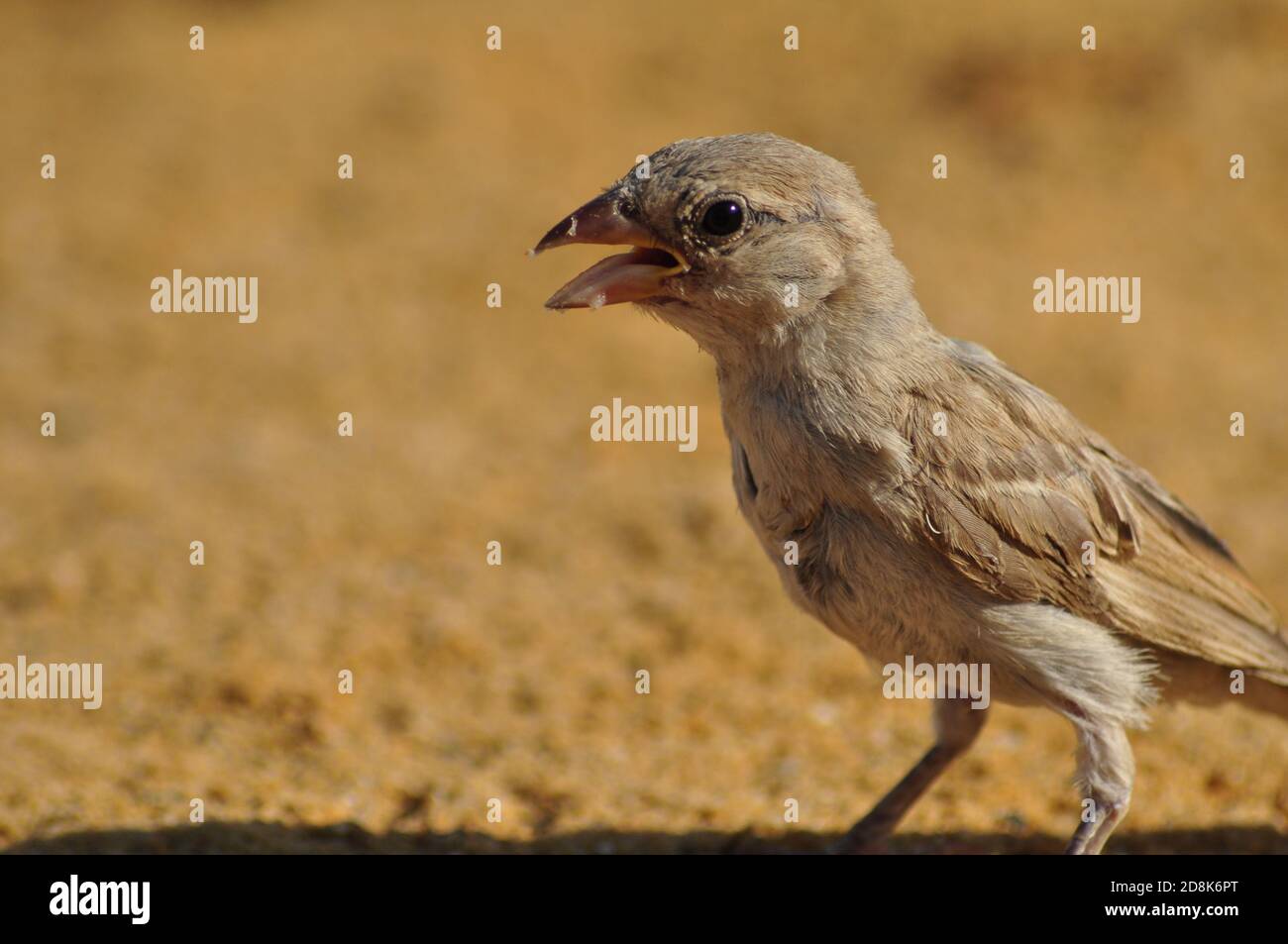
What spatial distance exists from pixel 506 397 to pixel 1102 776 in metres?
6.10

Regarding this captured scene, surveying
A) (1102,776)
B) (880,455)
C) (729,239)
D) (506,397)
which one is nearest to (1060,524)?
(880,455)

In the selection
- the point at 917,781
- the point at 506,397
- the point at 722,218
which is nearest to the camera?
the point at 722,218

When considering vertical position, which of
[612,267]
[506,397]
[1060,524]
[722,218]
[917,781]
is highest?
[506,397]

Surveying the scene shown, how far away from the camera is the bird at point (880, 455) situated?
4062mm

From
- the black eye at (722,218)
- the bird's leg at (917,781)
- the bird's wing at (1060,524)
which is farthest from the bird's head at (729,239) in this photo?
the bird's leg at (917,781)

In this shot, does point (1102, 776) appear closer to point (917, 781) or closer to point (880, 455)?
point (917, 781)

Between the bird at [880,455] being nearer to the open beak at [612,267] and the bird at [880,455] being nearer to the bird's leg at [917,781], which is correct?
the open beak at [612,267]

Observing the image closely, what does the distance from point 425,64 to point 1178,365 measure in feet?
26.0

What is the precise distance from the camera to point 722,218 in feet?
13.2

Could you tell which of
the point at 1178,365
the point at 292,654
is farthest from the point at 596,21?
the point at 292,654

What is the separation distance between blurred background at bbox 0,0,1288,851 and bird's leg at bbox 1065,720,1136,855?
2.73ft

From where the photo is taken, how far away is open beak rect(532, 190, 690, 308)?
405cm

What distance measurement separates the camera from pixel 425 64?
13.9 m

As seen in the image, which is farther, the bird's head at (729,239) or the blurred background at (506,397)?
the blurred background at (506,397)
